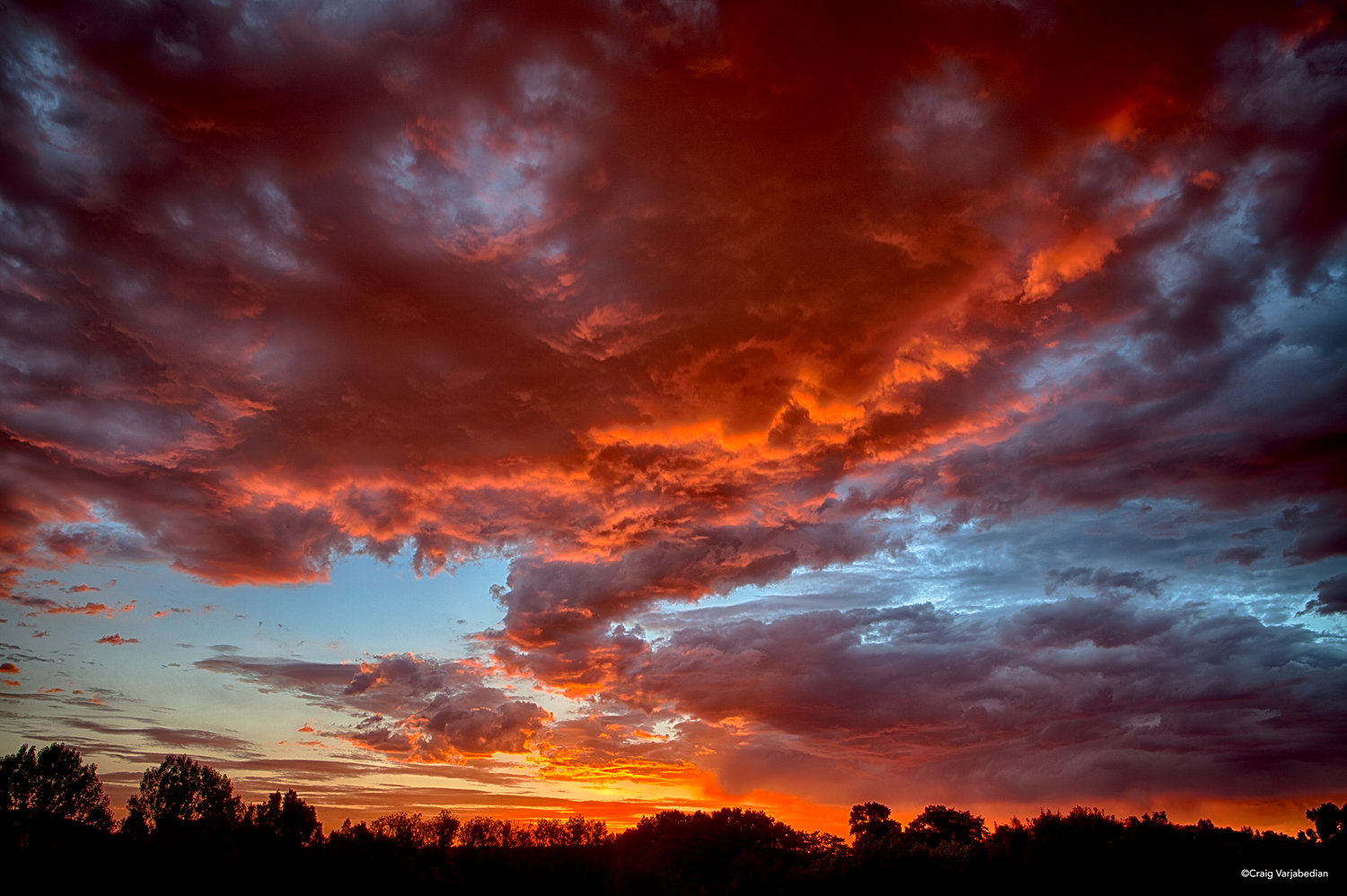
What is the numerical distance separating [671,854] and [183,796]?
224 ft

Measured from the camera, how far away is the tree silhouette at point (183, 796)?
85.2 m

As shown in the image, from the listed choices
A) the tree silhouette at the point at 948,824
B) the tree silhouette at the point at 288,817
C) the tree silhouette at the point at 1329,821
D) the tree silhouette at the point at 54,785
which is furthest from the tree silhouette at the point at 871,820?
the tree silhouette at the point at 54,785

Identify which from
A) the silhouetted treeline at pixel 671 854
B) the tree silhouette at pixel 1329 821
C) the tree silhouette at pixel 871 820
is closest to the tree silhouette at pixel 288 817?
the silhouetted treeline at pixel 671 854

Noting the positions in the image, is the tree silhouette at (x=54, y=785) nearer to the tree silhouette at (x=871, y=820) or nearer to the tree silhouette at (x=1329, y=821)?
the tree silhouette at (x=871, y=820)

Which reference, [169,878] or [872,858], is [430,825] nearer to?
[169,878]

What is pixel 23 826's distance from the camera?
5766 cm

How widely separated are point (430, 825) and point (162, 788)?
46.6m

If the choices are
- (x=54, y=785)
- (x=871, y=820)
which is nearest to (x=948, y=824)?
(x=871, y=820)

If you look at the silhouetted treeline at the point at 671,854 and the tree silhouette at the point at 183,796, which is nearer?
the silhouetted treeline at the point at 671,854

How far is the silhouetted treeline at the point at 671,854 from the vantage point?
145 ft

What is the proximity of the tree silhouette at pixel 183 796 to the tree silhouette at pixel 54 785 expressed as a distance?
13.4 feet

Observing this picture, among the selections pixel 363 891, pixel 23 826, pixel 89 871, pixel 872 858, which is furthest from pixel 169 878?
pixel 872 858

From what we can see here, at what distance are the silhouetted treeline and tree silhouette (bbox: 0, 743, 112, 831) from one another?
1.04 feet

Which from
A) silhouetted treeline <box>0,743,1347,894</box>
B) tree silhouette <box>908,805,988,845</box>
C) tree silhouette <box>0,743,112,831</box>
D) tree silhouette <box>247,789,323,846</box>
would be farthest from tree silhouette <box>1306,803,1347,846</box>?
tree silhouette <box>0,743,112,831</box>
